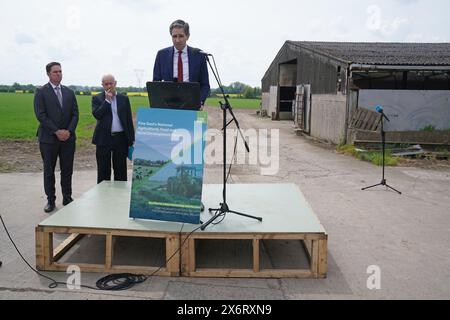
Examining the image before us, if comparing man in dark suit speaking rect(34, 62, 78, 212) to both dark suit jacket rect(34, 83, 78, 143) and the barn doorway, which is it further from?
the barn doorway

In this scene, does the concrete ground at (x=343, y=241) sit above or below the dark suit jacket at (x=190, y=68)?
below

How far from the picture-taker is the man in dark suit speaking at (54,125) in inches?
250

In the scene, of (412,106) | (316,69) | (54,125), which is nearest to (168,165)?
(54,125)

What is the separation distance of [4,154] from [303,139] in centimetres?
1091

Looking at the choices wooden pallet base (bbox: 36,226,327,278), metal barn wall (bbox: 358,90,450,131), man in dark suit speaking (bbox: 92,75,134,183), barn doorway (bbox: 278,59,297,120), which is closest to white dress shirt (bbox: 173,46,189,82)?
man in dark suit speaking (bbox: 92,75,134,183)

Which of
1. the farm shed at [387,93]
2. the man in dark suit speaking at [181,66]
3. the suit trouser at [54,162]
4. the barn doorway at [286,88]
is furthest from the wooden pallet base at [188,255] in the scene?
the barn doorway at [286,88]

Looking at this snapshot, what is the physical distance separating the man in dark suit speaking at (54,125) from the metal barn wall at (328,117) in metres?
9.99

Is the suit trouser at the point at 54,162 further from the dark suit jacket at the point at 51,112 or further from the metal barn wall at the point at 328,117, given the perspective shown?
the metal barn wall at the point at 328,117

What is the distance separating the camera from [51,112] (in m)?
6.43

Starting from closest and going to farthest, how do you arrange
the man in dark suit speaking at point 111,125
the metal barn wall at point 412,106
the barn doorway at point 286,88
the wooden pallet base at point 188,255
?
the wooden pallet base at point 188,255, the man in dark suit speaking at point 111,125, the metal barn wall at point 412,106, the barn doorway at point 286,88

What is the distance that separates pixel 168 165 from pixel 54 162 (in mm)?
2912

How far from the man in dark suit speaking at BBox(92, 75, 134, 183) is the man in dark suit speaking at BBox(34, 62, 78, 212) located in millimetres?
594

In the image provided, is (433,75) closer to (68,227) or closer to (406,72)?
(406,72)
